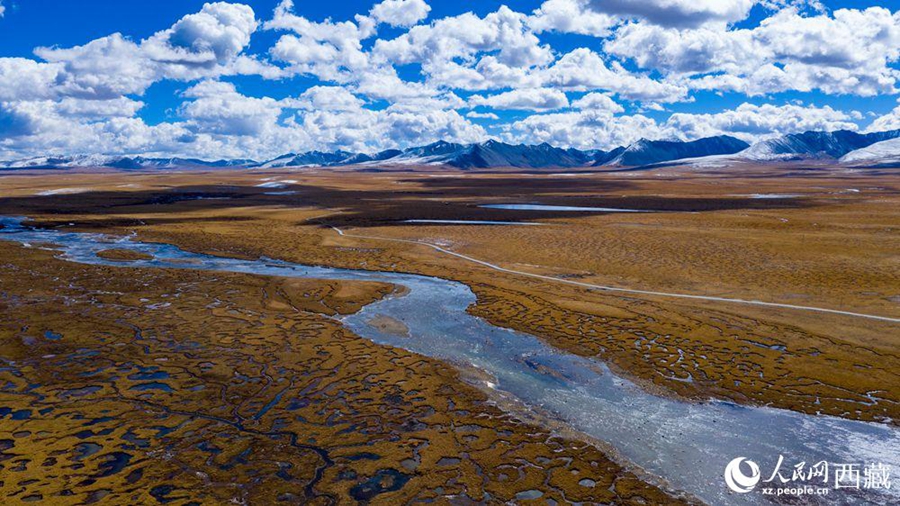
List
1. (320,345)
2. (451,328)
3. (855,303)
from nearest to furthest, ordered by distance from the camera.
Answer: (320,345) < (451,328) < (855,303)

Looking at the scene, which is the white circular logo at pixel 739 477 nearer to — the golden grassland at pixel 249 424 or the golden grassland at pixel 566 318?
the golden grassland at pixel 249 424

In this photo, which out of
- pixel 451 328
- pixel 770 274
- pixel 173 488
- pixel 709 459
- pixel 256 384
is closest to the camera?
pixel 173 488

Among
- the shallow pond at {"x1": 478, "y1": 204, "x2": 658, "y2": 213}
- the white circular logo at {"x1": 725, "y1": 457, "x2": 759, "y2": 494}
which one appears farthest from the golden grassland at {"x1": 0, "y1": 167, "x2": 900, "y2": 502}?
the shallow pond at {"x1": 478, "y1": 204, "x2": 658, "y2": 213}

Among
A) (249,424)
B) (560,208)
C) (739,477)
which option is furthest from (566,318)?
(560,208)

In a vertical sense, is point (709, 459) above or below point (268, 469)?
below

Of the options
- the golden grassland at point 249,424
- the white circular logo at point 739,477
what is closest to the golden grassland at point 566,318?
the golden grassland at point 249,424

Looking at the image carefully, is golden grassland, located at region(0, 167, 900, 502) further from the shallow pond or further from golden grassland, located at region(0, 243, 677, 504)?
the shallow pond

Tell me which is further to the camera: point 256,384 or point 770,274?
point 770,274

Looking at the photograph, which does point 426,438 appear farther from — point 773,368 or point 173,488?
point 773,368

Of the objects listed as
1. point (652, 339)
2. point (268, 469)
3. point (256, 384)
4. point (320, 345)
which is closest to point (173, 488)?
point (268, 469)
